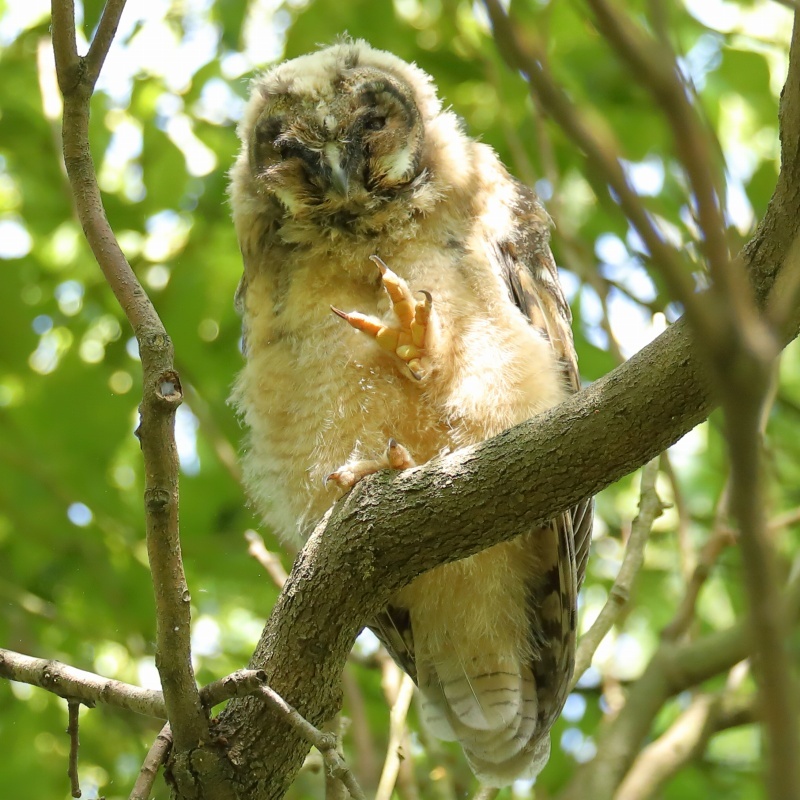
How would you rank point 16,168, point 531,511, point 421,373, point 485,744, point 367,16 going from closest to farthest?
1. point 531,511
2. point 421,373
3. point 485,744
4. point 367,16
5. point 16,168

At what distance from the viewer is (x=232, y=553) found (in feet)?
13.4

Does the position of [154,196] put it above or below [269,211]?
above

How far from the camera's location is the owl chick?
3020 mm

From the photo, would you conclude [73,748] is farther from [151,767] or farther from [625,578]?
[625,578]

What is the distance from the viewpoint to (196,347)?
418 centimetres

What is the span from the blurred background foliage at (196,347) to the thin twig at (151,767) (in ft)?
4.38

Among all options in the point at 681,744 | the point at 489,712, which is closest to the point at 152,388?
the point at 489,712

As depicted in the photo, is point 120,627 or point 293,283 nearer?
point 293,283

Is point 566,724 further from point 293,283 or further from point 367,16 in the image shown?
point 367,16

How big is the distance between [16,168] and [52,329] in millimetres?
875


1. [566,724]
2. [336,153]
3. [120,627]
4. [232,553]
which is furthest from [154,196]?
[566,724]

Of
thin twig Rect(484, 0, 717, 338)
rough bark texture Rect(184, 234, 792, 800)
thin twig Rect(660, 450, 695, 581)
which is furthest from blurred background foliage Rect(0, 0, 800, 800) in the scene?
thin twig Rect(484, 0, 717, 338)

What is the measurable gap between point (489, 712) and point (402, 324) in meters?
1.24

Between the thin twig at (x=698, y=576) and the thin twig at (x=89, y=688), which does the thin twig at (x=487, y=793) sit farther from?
the thin twig at (x=89, y=688)
